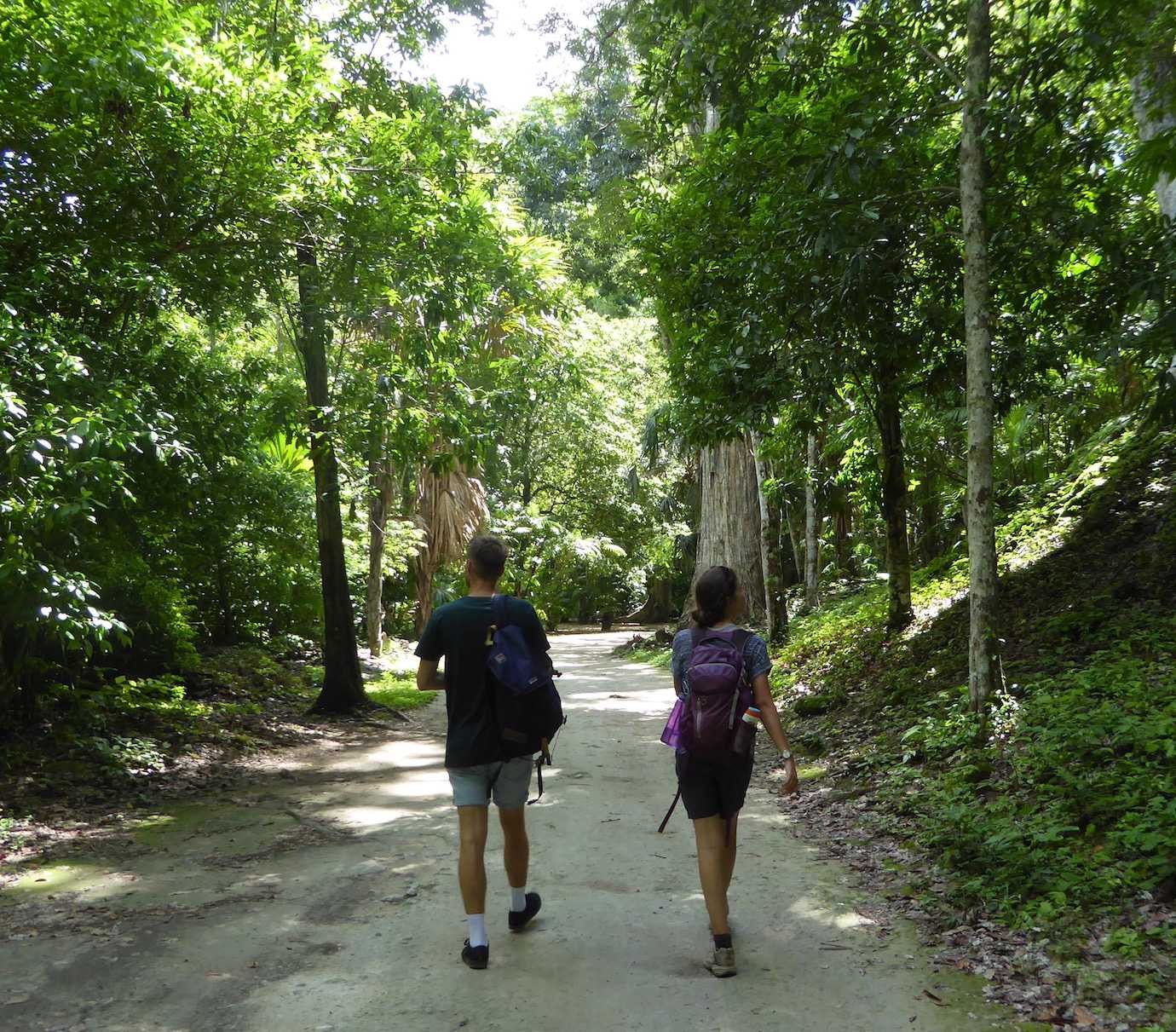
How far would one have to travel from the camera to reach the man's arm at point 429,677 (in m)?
4.60

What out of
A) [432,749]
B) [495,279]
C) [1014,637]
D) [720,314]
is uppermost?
[495,279]

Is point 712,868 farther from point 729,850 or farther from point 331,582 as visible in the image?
point 331,582

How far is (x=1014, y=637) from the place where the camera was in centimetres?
884

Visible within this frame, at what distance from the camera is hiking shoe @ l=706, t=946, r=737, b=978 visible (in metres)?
4.22

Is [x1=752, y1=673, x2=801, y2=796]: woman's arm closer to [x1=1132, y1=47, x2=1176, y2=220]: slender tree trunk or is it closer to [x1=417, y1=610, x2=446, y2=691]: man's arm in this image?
[x1=417, y1=610, x2=446, y2=691]: man's arm

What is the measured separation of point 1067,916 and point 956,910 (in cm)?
56

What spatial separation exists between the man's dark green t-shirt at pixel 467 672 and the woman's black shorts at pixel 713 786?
893 millimetres

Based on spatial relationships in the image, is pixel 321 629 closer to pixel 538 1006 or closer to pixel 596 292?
pixel 538 1006

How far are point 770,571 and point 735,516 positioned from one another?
3.32 meters

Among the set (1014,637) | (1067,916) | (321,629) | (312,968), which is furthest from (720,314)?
(321,629)

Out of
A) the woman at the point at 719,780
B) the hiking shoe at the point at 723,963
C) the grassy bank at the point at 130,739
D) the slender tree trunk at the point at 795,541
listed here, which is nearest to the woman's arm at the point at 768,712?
the woman at the point at 719,780

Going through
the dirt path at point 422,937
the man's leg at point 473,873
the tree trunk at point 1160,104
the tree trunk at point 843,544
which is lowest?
the dirt path at point 422,937

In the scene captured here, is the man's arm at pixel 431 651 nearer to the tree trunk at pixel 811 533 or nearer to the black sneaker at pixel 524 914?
the black sneaker at pixel 524 914

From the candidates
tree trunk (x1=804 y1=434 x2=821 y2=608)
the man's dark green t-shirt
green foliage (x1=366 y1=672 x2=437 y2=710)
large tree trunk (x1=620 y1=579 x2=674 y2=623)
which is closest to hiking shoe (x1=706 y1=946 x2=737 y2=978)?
the man's dark green t-shirt
